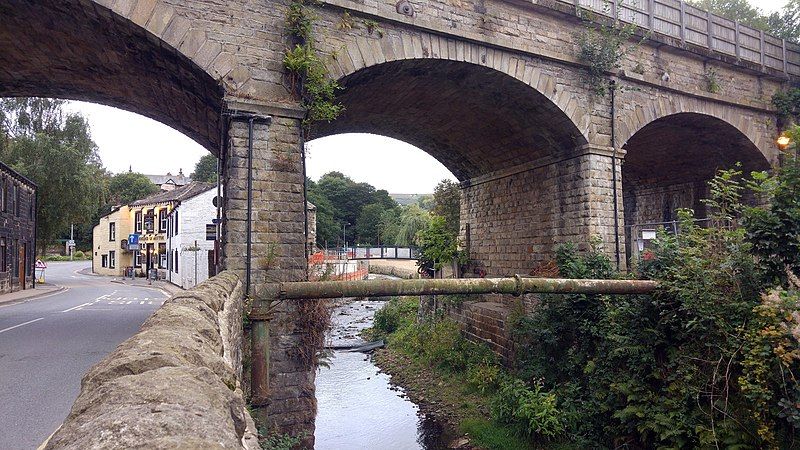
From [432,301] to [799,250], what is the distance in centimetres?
1127

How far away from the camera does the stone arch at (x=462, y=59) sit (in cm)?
863

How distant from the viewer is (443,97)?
36.3 feet

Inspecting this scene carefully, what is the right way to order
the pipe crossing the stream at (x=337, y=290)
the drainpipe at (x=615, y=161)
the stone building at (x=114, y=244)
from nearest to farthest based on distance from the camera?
the pipe crossing the stream at (x=337, y=290)
the drainpipe at (x=615, y=161)
the stone building at (x=114, y=244)

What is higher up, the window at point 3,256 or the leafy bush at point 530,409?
the window at point 3,256

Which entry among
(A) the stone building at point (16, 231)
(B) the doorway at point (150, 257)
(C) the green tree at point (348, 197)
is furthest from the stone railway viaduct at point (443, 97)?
(C) the green tree at point (348, 197)

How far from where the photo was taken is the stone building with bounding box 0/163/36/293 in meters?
21.3

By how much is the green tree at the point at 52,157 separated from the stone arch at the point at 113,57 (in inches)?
832

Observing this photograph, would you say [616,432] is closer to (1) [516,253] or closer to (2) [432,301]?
(1) [516,253]

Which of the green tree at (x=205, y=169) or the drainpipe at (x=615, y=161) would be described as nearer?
the drainpipe at (x=615, y=161)

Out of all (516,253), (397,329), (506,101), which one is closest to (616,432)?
(516,253)

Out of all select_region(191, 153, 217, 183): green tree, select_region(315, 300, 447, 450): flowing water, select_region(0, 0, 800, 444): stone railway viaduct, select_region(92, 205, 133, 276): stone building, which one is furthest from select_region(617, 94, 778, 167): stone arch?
select_region(191, 153, 217, 183): green tree

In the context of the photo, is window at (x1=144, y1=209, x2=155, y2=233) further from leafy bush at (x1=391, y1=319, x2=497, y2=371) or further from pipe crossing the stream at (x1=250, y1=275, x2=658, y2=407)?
pipe crossing the stream at (x1=250, y1=275, x2=658, y2=407)

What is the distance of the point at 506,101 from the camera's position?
36.0ft

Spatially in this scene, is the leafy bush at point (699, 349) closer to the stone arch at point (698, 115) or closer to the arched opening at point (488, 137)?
the arched opening at point (488, 137)
